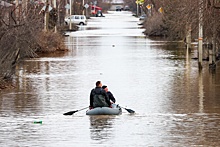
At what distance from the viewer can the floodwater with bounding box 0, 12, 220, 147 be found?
1670 cm

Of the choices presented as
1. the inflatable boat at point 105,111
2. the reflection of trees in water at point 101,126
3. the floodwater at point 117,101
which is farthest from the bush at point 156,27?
the reflection of trees in water at point 101,126

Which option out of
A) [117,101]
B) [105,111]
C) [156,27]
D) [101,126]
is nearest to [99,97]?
[105,111]

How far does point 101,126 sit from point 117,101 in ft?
20.3

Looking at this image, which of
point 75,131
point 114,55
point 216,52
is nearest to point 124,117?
point 75,131

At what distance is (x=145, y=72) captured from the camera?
34.8 m

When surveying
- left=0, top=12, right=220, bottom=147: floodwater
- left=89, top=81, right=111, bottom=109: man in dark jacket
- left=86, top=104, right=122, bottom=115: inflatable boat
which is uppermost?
left=89, top=81, right=111, bottom=109: man in dark jacket

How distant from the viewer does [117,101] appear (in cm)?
2455

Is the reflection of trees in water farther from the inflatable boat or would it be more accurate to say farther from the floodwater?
the inflatable boat

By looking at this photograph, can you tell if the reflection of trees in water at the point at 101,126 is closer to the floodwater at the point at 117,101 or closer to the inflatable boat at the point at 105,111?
the floodwater at the point at 117,101

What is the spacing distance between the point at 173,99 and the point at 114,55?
70.7ft

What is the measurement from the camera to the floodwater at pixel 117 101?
54.8 ft

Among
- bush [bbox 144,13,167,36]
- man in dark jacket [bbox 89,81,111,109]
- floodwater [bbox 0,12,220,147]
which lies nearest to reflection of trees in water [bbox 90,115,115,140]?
floodwater [bbox 0,12,220,147]

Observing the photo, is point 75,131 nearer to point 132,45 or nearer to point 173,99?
point 173,99

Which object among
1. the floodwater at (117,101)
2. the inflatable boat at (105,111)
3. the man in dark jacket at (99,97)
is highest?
the man in dark jacket at (99,97)
